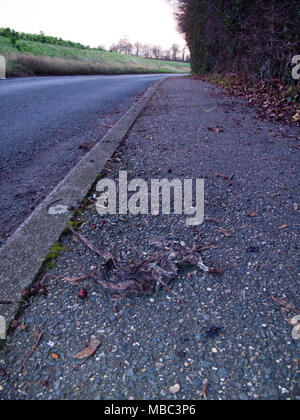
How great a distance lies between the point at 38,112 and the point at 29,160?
278 cm

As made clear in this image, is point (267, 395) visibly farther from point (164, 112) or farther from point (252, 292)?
point (164, 112)

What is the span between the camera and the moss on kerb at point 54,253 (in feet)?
5.24

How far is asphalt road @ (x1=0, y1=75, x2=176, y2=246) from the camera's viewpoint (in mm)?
2615

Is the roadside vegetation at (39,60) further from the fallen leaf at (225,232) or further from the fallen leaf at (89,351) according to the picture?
the fallen leaf at (89,351)

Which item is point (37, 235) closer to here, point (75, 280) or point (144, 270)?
point (75, 280)

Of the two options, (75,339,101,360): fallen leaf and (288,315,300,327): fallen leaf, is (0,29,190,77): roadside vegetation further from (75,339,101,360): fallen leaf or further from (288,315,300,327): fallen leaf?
(288,315,300,327): fallen leaf

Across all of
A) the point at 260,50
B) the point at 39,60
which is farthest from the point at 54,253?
the point at 39,60

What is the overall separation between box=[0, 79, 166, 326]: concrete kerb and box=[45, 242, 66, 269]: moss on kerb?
0.06 ft

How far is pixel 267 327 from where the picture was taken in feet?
4.09

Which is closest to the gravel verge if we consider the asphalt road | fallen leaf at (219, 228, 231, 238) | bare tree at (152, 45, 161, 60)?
fallen leaf at (219, 228, 231, 238)

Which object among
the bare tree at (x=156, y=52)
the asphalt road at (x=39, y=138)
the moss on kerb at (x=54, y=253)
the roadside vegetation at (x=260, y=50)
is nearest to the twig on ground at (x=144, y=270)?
the moss on kerb at (x=54, y=253)

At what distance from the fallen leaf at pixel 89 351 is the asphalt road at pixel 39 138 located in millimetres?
1180

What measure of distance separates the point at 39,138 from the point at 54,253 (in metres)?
3.03

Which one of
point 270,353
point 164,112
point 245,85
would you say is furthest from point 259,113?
point 270,353
